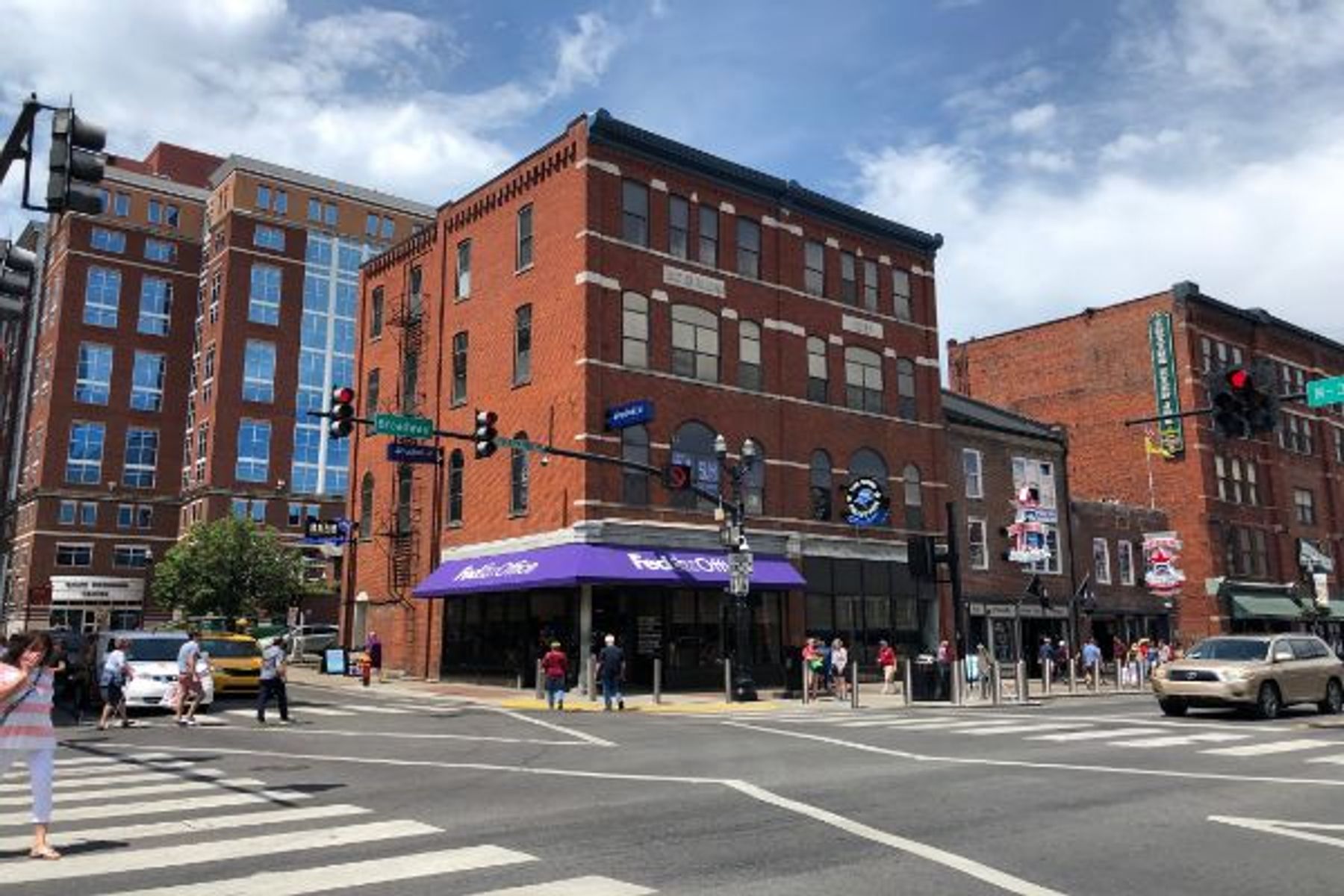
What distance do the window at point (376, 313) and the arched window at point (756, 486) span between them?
16.8m

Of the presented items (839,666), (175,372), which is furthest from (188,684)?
(175,372)

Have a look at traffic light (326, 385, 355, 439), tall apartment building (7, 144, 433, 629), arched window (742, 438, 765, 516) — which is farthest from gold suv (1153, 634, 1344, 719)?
tall apartment building (7, 144, 433, 629)

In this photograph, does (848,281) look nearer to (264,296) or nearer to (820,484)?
(820,484)

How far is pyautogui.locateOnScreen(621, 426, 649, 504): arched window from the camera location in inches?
1261

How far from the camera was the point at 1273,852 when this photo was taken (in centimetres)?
802

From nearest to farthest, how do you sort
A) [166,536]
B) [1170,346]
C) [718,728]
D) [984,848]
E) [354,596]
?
[984,848], [718,728], [354,596], [1170,346], [166,536]

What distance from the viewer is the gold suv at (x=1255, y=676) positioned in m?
20.3

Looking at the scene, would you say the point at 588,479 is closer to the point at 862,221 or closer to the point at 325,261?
the point at 862,221

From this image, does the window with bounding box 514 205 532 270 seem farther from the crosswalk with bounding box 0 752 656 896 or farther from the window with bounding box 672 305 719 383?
the crosswalk with bounding box 0 752 656 896

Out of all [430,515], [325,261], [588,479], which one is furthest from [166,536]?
[588,479]

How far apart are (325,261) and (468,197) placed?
47.2 m

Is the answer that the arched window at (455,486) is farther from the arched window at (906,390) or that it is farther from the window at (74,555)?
the window at (74,555)

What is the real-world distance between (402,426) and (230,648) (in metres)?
8.22

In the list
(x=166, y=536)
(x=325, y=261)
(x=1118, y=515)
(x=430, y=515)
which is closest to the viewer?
(x=430, y=515)
